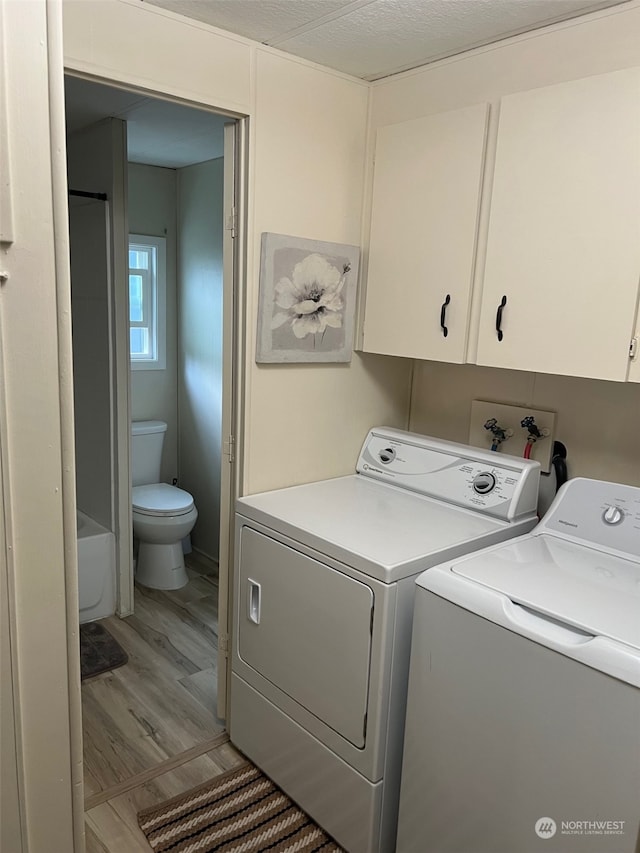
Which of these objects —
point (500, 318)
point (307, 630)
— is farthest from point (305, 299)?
point (307, 630)

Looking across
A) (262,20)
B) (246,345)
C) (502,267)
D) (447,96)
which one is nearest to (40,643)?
(246,345)

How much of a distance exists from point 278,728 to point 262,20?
2.06 meters

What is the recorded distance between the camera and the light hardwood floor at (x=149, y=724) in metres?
2.03

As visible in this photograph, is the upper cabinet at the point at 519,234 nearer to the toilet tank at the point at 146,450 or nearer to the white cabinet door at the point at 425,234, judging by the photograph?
the white cabinet door at the point at 425,234

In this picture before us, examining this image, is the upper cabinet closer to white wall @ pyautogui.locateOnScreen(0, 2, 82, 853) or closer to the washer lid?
the washer lid

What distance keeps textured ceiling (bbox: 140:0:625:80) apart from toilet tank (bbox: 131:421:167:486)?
2343 mm

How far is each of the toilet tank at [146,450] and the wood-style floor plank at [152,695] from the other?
783 millimetres

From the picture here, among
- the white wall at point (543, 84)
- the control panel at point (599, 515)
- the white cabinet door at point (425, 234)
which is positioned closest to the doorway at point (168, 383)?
the white cabinet door at point (425, 234)

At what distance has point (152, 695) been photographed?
2570 millimetres

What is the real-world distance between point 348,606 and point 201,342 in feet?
7.78

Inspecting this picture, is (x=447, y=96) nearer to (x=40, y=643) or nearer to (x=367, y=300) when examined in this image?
(x=367, y=300)

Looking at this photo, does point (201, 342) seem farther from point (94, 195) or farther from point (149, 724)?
point (149, 724)

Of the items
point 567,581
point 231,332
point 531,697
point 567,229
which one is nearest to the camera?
point 531,697

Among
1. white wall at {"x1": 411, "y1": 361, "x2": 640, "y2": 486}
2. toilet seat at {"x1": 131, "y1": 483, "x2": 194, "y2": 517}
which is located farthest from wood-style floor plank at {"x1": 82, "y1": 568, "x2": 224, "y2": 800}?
white wall at {"x1": 411, "y1": 361, "x2": 640, "y2": 486}
